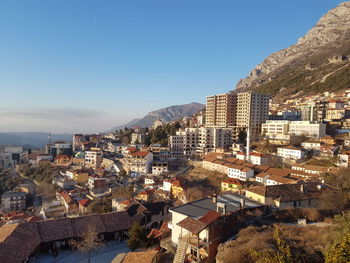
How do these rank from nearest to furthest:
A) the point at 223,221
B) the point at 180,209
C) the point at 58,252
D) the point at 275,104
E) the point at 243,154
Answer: the point at 223,221
the point at 180,209
the point at 58,252
the point at 243,154
the point at 275,104

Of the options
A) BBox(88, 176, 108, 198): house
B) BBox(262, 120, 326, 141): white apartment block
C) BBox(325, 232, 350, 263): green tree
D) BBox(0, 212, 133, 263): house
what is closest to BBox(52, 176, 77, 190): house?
BBox(88, 176, 108, 198): house

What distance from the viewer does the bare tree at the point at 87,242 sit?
13211 millimetres

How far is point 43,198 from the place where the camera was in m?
38.0

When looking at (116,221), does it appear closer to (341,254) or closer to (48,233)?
(48,233)

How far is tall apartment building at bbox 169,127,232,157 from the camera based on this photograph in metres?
44.7

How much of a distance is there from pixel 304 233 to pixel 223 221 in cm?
321

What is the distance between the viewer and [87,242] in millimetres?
13336

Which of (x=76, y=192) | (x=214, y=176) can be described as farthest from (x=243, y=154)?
(x=76, y=192)

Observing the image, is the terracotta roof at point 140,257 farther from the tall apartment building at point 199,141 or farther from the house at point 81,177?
the tall apartment building at point 199,141

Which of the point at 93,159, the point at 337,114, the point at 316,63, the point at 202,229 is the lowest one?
the point at 93,159

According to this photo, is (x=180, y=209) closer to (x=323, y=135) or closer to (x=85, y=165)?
(x=323, y=135)

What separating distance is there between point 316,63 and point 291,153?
247 ft

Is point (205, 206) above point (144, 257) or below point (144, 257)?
above

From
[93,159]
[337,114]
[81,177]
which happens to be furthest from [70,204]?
[337,114]
